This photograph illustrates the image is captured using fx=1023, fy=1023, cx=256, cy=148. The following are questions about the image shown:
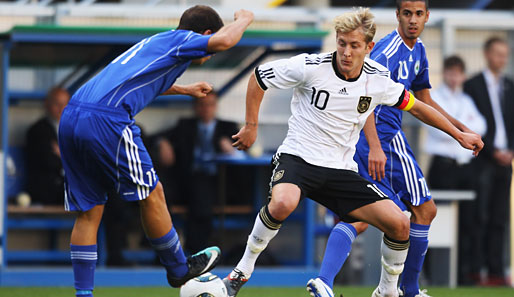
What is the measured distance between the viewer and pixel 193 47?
5.96 metres

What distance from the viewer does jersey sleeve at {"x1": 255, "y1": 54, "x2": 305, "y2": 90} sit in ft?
20.5

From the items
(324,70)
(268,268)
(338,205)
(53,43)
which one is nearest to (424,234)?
(338,205)

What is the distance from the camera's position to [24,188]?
35.1ft

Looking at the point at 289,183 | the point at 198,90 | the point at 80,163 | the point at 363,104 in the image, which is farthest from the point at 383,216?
the point at 80,163

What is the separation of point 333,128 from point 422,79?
1143 millimetres

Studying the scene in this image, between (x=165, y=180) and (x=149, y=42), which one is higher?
(x=149, y=42)

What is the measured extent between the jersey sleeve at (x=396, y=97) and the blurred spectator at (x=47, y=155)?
15.6 feet

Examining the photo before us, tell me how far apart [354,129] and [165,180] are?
14.3ft

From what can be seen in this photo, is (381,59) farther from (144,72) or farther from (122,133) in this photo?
(122,133)

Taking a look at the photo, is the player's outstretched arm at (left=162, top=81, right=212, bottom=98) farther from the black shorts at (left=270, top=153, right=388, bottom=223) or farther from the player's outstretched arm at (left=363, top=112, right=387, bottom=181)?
the player's outstretched arm at (left=363, top=112, right=387, bottom=181)

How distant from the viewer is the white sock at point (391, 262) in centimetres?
650

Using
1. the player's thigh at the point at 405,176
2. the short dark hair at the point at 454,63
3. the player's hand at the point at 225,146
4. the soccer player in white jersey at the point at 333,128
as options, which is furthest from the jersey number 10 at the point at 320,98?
the short dark hair at the point at 454,63

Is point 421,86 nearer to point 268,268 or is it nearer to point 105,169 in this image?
point 105,169

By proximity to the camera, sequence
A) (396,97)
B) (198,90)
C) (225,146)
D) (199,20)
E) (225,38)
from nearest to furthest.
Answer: (225,38) < (199,20) < (396,97) < (198,90) < (225,146)
